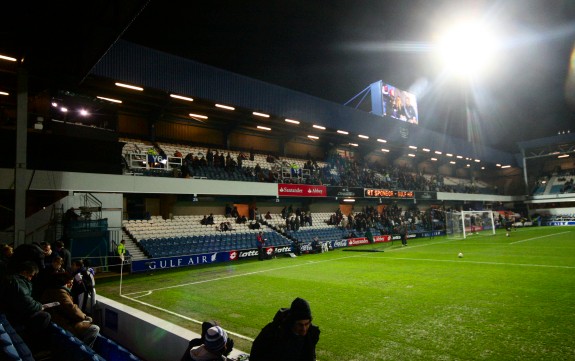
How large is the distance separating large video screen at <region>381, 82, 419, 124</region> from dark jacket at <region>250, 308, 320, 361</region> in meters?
36.7

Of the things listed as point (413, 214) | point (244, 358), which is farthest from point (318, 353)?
point (413, 214)

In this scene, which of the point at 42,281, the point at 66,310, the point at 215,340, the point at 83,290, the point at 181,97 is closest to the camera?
the point at 215,340

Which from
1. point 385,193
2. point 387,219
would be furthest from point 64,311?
point 387,219

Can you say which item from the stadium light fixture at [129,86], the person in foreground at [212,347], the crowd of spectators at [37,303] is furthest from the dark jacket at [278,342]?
the stadium light fixture at [129,86]

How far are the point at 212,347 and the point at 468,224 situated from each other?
40431mm

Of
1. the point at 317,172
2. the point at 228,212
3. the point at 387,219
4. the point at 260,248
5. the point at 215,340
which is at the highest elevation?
the point at 317,172

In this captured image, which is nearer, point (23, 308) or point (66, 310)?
point (23, 308)

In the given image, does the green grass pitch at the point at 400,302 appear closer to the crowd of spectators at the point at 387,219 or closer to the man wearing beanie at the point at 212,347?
the man wearing beanie at the point at 212,347

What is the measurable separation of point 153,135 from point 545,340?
23.5 meters

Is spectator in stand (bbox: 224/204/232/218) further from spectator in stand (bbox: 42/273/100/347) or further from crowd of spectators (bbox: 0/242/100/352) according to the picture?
spectator in stand (bbox: 42/273/100/347)

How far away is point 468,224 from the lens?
37.2 m

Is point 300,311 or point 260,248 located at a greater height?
point 300,311

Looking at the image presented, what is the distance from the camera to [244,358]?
3967 mm

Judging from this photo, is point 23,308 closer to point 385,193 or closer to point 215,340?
point 215,340
